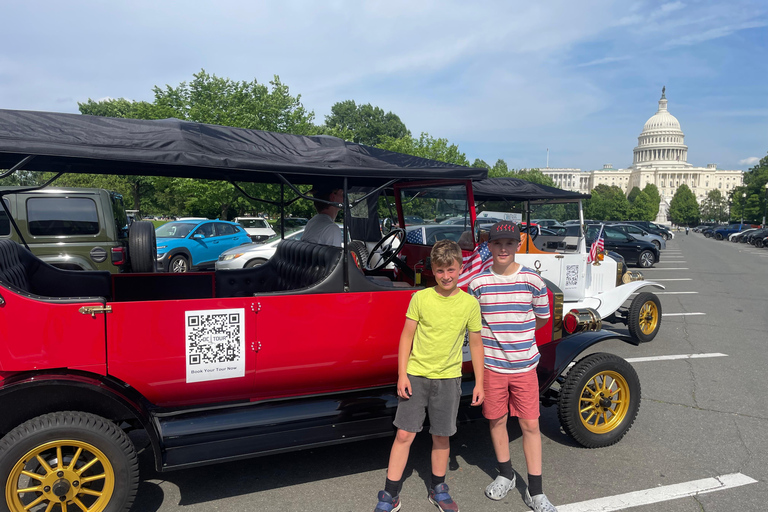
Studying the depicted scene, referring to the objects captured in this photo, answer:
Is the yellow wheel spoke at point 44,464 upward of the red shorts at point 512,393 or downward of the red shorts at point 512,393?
downward

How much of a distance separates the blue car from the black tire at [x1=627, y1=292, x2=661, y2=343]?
973 cm

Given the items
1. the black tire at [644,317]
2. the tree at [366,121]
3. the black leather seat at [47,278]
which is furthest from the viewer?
the tree at [366,121]

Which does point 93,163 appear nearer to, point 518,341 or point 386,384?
point 386,384

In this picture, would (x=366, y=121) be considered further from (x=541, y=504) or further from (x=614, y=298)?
(x=541, y=504)

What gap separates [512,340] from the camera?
290 centimetres

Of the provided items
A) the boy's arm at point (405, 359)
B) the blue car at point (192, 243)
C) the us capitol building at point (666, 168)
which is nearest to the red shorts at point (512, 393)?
the boy's arm at point (405, 359)

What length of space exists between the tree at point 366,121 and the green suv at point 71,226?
70.2 metres

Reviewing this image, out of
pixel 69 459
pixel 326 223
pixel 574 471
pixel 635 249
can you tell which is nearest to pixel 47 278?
pixel 69 459

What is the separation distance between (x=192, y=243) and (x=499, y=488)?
36.6ft

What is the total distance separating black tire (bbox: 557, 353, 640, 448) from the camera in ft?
11.6

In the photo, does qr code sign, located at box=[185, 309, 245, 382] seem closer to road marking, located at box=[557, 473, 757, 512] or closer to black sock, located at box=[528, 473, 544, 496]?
black sock, located at box=[528, 473, 544, 496]

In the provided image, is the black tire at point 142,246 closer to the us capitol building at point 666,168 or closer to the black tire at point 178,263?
the black tire at point 178,263

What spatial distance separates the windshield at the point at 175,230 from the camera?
1260 cm

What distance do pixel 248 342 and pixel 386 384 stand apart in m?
1.08
